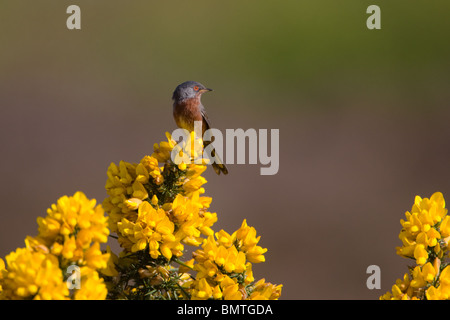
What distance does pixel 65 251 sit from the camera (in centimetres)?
172

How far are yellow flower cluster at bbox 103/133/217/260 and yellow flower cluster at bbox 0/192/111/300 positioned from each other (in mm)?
365

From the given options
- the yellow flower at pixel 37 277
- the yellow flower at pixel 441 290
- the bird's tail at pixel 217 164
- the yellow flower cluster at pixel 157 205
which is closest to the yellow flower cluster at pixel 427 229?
the yellow flower at pixel 441 290

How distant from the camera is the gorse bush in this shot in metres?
1.71

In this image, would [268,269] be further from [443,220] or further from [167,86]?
[443,220]

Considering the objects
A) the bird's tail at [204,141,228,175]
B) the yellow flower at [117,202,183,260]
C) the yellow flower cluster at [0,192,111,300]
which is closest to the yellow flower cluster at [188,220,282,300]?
the yellow flower at [117,202,183,260]

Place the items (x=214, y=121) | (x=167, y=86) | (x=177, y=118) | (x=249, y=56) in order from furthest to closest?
(x=249, y=56)
(x=167, y=86)
(x=214, y=121)
(x=177, y=118)

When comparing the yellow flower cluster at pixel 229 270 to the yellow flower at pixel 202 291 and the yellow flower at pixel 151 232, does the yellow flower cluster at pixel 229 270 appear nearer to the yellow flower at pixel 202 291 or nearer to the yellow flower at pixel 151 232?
the yellow flower at pixel 202 291

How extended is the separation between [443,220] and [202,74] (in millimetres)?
12025

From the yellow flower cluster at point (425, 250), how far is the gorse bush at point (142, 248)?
0.46 meters

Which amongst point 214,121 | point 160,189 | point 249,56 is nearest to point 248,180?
point 214,121

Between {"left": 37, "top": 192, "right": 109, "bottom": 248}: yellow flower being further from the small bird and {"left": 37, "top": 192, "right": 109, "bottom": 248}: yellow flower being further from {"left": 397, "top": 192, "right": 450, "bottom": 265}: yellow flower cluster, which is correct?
the small bird

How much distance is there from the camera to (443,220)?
2.10 meters

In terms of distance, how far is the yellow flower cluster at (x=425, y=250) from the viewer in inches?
77.7

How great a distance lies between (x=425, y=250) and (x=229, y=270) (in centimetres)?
70
